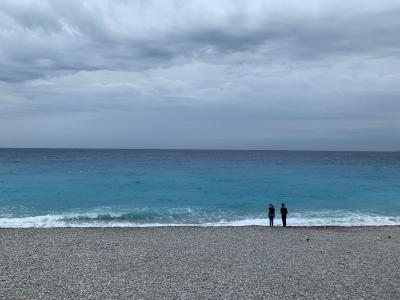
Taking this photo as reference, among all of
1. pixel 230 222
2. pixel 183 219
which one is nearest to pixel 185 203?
pixel 183 219

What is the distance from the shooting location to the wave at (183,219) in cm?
2478

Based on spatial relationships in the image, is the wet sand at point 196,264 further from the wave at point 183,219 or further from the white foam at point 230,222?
the wave at point 183,219

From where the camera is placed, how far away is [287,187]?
4697 centimetres

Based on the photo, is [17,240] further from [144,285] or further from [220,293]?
[220,293]

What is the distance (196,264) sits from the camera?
13.7 m

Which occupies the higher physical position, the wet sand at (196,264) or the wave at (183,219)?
the wet sand at (196,264)

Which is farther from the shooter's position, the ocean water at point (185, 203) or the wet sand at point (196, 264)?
the ocean water at point (185, 203)

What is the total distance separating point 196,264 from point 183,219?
13.6 meters

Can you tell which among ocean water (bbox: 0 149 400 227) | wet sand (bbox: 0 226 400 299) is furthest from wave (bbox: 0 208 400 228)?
wet sand (bbox: 0 226 400 299)

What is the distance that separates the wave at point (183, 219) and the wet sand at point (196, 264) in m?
4.58

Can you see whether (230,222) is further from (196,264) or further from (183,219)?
(196,264)

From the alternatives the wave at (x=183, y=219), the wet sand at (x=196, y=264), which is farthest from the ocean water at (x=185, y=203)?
the wet sand at (x=196, y=264)

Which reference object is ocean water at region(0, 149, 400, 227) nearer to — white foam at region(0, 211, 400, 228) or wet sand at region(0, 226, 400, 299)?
white foam at region(0, 211, 400, 228)

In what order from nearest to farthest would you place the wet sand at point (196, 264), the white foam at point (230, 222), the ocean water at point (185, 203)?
the wet sand at point (196, 264) → the white foam at point (230, 222) → the ocean water at point (185, 203)
